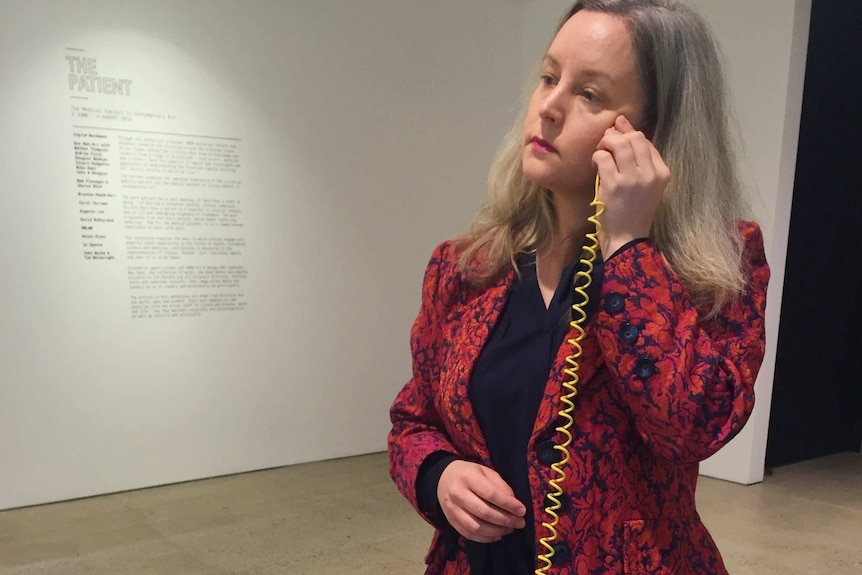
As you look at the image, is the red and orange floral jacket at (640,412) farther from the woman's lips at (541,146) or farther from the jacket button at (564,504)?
the woman's lips at (541,146)

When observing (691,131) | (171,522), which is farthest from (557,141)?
(171,522)

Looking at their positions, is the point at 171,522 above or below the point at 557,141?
below

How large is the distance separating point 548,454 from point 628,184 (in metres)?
0.33

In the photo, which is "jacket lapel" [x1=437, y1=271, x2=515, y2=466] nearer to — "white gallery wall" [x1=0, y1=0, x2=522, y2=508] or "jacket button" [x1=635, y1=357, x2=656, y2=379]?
"jacket button" [x1=635, y1=357, x2=656, y2=379]

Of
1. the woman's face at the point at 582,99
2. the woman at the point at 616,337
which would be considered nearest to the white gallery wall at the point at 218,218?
the woman at the point at 616,337

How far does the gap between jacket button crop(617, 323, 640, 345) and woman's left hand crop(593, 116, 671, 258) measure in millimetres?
95

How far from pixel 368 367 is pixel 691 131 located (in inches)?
124

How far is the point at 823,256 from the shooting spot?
362cm

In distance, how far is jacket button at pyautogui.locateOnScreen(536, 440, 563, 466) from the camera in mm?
830

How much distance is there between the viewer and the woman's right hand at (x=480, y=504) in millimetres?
826

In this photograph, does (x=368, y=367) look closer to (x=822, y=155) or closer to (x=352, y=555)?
(x=352, y=555)

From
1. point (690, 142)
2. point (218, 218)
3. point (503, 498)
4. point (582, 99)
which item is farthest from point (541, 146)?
point (218, 218)

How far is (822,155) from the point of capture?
11.6 ft

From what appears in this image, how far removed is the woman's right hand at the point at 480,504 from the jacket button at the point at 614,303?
248 mm
